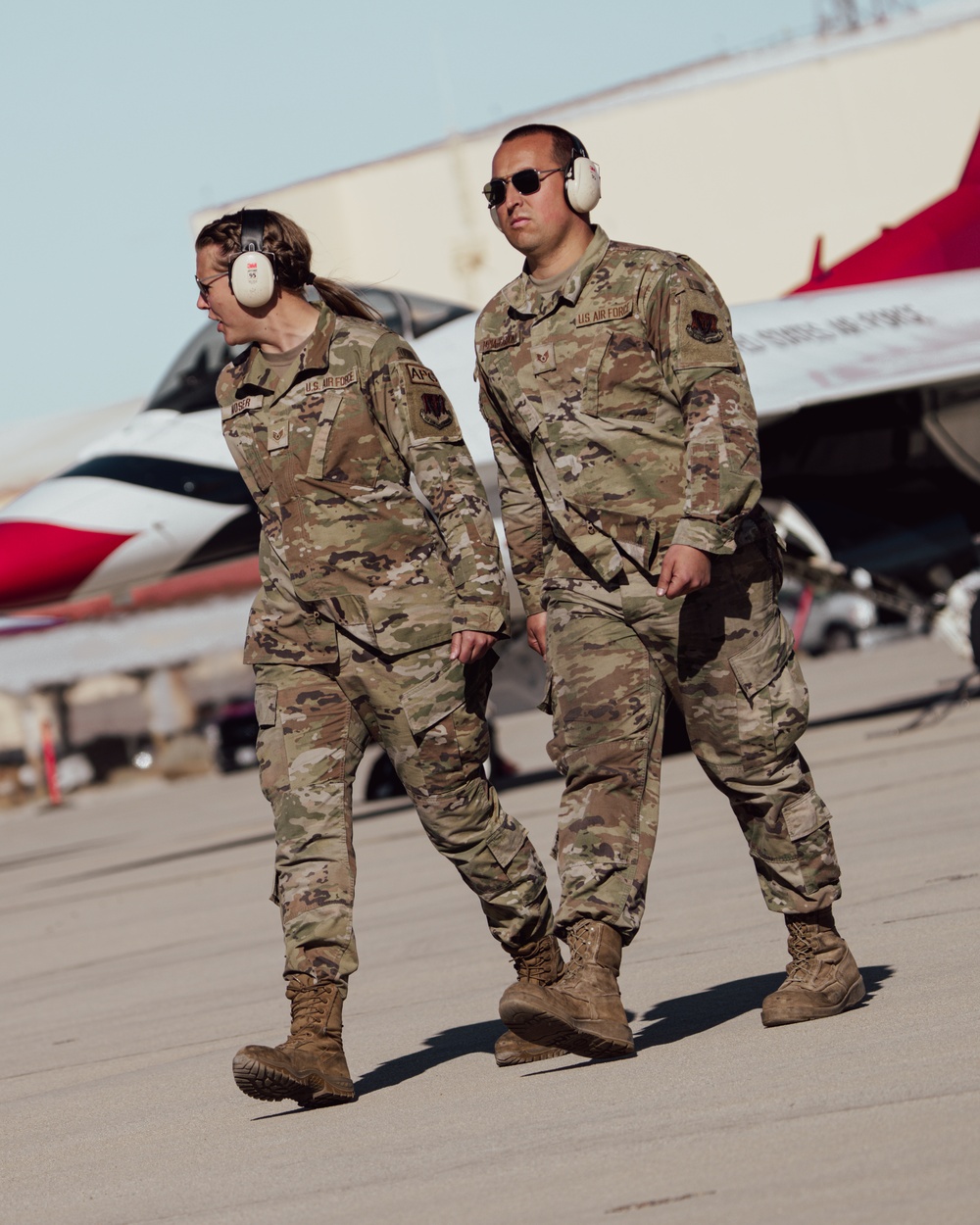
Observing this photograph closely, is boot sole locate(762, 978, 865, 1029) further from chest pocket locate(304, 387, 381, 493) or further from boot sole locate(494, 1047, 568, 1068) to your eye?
chest pocket locate(304, 387, 381, 493)

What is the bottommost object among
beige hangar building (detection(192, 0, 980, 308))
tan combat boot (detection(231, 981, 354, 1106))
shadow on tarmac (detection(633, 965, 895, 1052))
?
shadow on tarmac (detection(633, 965, 895, 1052))

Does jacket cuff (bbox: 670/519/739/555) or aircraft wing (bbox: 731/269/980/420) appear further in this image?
aircraft wing (bbox: 731/269/980/420)

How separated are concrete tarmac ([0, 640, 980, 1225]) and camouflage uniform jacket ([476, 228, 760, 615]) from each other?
1263mm

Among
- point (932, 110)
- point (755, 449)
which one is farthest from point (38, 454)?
point (755, 449)

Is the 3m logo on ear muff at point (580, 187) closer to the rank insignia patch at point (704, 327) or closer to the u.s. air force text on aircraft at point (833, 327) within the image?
the rank insignia patch at point (704, 327)

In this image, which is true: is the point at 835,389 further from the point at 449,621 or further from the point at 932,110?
the point at 932,110

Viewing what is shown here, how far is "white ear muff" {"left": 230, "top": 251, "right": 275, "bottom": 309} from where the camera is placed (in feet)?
15.4

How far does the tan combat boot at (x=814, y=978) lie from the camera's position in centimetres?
457

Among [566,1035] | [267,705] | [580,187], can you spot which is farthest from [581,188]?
[566,1035]

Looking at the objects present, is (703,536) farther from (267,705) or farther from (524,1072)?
(524,1072)

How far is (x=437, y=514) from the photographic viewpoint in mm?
4719

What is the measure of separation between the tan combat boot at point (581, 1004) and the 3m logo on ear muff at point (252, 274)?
69.3 inches

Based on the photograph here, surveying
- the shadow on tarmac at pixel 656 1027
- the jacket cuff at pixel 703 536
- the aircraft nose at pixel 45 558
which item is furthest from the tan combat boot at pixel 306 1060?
the aircraft nose at pixel 45 558

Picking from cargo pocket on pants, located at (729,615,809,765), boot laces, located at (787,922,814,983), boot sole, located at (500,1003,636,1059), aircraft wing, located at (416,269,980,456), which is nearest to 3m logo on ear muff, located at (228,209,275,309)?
cargo pocket on pants, located at (729,615,809,765)
